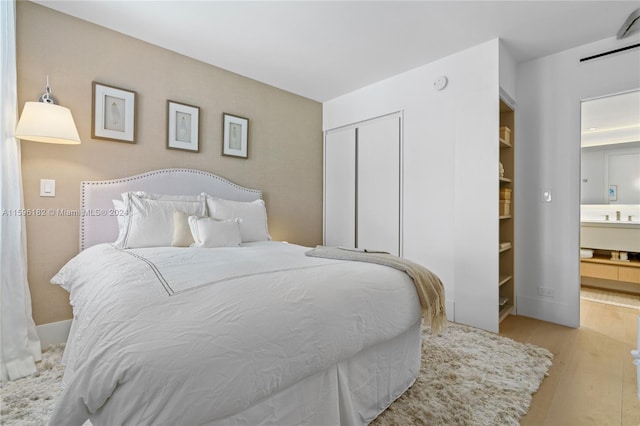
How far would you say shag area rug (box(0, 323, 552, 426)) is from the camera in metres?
1.51

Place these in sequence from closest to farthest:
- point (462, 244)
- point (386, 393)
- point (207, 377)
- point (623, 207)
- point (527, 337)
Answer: point (207, 377) < point (386, 393) < point (527, 337) < point (462, 244) < point (623, 207)

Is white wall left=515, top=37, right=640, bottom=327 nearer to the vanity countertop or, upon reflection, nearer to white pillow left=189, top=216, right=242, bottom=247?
the vanity countertop

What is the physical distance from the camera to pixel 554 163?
2.97 m

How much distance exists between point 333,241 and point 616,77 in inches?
129

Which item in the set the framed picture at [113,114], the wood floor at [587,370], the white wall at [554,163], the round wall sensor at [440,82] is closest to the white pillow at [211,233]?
the framed picture at [113,114]

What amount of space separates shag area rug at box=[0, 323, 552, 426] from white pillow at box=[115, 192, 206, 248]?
0.91 metres

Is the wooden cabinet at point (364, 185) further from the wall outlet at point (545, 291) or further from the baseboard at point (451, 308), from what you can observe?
the wall outlet at point (545, 291)

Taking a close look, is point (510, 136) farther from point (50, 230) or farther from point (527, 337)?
point (50, 230)

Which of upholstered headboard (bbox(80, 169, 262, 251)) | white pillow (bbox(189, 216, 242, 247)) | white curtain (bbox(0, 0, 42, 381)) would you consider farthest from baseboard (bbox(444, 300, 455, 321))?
white curtain (bbox(0, 0, 42, 381))

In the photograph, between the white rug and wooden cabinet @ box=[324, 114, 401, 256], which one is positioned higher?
wooden cabinet @ box=[324, 114, 401, 256]

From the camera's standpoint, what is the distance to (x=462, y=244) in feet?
9.47

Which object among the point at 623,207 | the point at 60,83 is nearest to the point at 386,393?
the point at 60,83

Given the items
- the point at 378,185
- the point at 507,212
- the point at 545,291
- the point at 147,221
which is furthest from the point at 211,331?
the point at 545,291

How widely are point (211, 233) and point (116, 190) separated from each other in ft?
3.23
